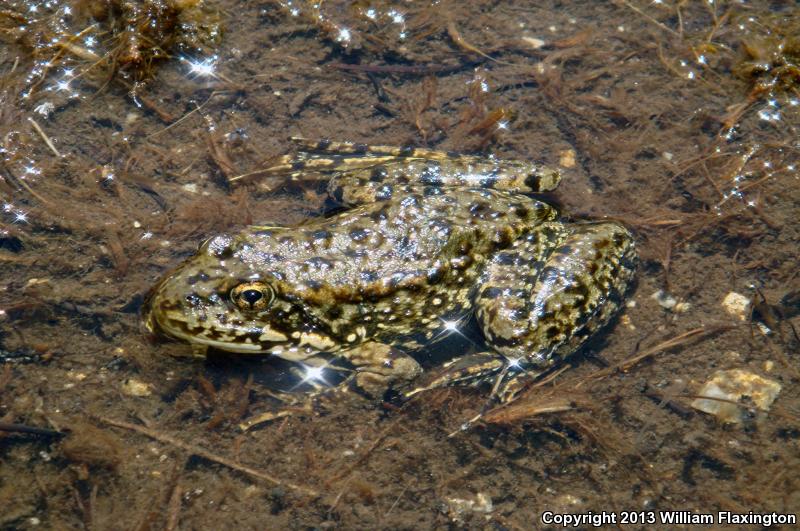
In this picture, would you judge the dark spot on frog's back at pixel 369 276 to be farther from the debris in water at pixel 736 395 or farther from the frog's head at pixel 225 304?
the debris in water at pixel 736 395

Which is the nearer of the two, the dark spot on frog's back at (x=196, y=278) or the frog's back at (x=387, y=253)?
the dark spot on frog's back at (x=196, y=278)

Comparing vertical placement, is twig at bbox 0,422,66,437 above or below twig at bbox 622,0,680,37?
below

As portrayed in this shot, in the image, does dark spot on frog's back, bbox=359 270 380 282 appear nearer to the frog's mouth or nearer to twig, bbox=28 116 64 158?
the frog's mouth

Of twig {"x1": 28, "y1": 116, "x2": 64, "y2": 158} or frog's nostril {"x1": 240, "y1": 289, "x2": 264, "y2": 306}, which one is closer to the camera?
frog's nostril {"x1": 240, "y1": 289, "x2": 264, "y2": 306}

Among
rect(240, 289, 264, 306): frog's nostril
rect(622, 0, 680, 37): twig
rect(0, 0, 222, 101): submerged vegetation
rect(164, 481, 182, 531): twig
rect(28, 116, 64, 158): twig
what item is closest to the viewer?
rect(164, 481, 182, 531): twig

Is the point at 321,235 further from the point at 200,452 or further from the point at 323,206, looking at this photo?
the point at 200,452

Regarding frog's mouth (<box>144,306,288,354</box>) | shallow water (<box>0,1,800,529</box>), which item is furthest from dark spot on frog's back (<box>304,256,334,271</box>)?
shallow water (<box>0,1,800,529</box>)

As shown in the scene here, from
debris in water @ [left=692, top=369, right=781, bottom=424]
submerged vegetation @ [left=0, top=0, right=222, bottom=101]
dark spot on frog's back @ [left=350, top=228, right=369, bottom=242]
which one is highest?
submerged vegetation @ [left=0, top=0, right=222, bottom=101]

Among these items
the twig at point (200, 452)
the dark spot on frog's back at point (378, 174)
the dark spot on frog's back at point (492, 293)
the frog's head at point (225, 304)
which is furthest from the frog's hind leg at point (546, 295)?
the twig at point (200, 452)
